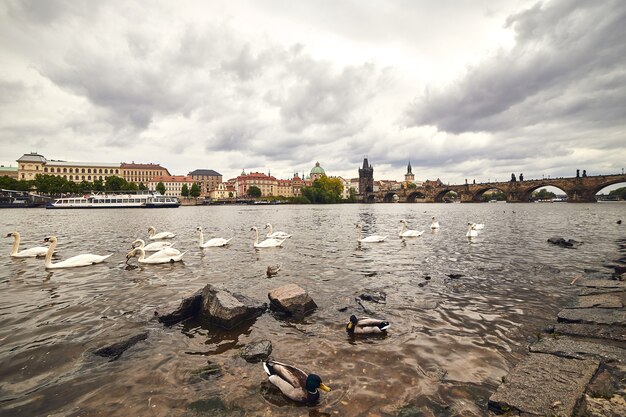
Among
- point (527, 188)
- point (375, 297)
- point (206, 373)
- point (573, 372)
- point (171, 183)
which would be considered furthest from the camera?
point (171, 183)

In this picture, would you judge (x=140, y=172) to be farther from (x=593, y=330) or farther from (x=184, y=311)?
(x=593, y=330)

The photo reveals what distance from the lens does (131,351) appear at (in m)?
5.93

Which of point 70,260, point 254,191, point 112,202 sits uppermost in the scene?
point 254,191

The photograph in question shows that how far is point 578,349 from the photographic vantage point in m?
5.41

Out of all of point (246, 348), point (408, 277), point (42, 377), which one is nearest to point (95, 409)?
point (42, 377)

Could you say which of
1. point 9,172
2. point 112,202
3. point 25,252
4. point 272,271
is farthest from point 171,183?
point 272,271

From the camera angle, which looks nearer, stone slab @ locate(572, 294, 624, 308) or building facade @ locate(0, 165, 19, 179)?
stone slab @ locate(572, 294, 624, 308)

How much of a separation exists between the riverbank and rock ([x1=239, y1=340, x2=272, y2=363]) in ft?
12.2

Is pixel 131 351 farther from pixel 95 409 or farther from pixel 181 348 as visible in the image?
pixel 95 409

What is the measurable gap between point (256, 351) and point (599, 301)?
8.89 metres

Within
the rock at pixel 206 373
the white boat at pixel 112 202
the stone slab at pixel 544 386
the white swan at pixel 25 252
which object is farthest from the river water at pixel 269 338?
the white boat at pixel 112 202

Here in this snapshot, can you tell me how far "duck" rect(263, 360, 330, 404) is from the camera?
14.2ft

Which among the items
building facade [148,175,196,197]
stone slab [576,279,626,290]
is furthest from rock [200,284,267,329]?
building facade [148,175,196,197]

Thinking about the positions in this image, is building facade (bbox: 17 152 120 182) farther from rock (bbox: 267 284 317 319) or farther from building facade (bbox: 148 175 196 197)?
rock (bbox: 267 284 317 319)
